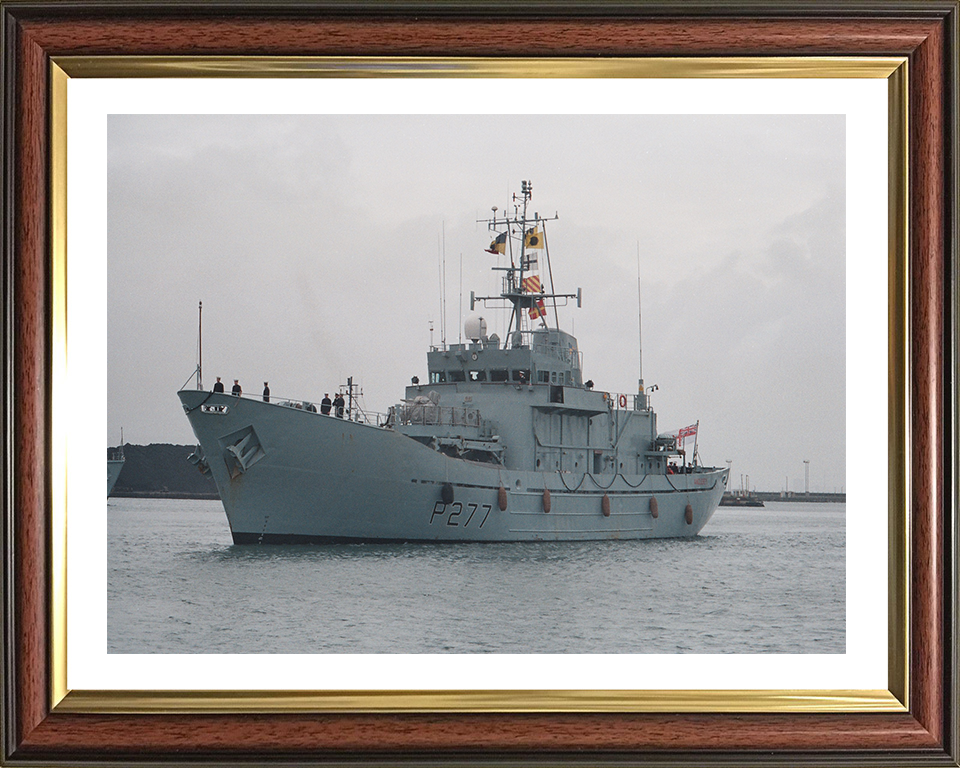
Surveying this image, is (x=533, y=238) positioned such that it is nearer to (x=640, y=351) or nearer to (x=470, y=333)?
(x=640, y=351)

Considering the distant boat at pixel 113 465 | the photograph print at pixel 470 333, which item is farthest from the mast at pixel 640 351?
the distant boat at pixel 113 465

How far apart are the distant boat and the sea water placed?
0.21ft

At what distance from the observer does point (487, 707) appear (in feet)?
8.39

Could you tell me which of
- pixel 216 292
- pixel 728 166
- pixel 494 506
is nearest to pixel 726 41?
pixel 728 166

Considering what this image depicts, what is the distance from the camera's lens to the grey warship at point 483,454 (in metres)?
3.44

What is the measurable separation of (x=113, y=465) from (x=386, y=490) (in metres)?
2.53

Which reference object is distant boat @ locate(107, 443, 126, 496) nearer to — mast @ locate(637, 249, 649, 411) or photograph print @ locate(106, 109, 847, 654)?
photograph print @ locate(106, 109, 847, 654)

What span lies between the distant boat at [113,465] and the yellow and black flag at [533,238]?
1.45 metres

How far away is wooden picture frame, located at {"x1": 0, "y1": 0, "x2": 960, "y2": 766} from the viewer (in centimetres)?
254

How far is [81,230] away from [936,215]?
256 cm

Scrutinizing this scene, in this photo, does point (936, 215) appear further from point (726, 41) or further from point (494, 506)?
point (494, 506)

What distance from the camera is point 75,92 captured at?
8.71 feet

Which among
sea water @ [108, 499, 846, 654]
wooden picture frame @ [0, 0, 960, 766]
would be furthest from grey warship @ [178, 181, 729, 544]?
wooden picture frame @ [0, 0, 960, 766]

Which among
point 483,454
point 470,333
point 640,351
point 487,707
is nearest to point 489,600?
point 487,707
